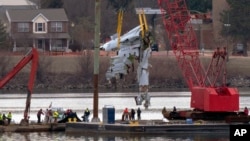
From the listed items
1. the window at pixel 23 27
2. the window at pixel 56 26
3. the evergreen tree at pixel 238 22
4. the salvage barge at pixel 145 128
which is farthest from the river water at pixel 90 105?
the window at pixel 23 27

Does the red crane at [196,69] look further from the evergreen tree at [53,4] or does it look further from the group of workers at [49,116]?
the evergreen tree at [53,4]

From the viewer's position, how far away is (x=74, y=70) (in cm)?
15875

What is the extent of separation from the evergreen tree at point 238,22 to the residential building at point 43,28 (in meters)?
23.3

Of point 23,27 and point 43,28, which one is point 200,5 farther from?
point 23,27

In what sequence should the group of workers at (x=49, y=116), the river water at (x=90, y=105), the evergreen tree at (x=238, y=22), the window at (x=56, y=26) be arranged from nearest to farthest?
the river water at (x=90, y=105) → the group of workers at (x=49, y=116) → the evergreen tree at (x=238, y=22) → the window at (x=56, y=26)

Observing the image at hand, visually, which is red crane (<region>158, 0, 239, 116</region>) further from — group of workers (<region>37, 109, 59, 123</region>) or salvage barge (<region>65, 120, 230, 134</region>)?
group of workers (<region>37, 109, 59, 123</region>)

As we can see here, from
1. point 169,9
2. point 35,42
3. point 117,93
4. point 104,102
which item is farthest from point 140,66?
point 35,42

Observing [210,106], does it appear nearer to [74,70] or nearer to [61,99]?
[61,99]

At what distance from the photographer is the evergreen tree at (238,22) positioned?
170 metres

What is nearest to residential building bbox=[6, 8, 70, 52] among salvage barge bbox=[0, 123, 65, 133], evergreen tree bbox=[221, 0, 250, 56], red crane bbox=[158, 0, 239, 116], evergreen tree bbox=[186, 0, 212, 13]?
evergreen tree bbox=[186, 0, 212, 13]

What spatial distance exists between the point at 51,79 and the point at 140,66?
71939 millimetres

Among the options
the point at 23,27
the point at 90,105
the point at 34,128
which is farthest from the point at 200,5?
the point at 34,128

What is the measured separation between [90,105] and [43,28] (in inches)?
2552

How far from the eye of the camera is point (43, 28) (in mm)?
173000
